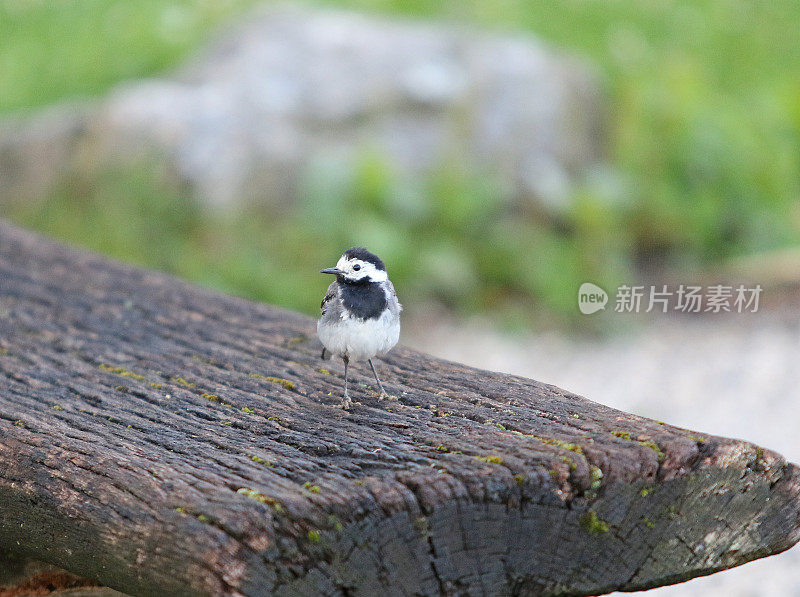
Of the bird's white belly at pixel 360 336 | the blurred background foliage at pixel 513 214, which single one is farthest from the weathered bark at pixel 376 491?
the blurred background foliage at pixel 513 214

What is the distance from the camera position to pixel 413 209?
7.54 metres

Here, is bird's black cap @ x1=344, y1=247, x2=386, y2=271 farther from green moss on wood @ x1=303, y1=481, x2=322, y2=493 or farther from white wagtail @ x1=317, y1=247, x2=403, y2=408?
green moss on wood @ x1=303, y1=481, x2=322, y2=493

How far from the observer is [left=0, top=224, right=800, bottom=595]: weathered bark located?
83.2 inches

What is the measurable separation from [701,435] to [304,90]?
20.4ft

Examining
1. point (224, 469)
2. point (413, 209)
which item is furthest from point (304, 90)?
point (224, 469)

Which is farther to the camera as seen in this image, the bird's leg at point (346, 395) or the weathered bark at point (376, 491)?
the bird's leg at point (346, 395)

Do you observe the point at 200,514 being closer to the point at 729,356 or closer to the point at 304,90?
the point at 729,356

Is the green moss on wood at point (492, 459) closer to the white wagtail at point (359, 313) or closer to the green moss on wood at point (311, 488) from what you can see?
the green moss on wood at point (311, 488)

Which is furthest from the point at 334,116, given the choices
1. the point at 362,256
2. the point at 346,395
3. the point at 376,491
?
the point at 376,491

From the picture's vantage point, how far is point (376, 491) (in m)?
2.16

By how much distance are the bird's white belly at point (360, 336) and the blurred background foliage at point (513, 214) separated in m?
4.00

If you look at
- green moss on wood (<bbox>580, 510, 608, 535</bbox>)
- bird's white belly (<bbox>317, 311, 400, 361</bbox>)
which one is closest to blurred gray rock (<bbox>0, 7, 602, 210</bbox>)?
bird's white belly (<bbox>317, 311, 400, 361</bbox>)

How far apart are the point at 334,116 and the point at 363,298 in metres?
5.10

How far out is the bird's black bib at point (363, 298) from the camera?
10.1ft
